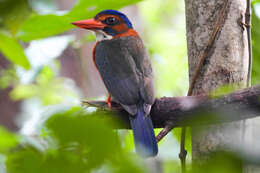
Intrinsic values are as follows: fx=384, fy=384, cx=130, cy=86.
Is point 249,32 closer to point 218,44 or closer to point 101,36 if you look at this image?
point 218,44

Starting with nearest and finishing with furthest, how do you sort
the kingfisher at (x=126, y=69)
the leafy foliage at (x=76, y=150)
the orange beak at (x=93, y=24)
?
the leafy foliage at (x=76, y=150), the kingfisher at (x=126, y=69), the orange beak at (x=93, y=24)

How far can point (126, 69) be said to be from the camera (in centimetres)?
280

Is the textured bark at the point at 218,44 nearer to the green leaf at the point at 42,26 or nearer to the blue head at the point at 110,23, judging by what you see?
the green leaf at the point at 42,26

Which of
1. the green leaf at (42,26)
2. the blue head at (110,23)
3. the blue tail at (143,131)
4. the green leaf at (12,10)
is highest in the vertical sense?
the green leaf at (12,10)

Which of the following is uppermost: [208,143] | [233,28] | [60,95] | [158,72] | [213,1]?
[213,1]

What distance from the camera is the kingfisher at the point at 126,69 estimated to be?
2.30 m

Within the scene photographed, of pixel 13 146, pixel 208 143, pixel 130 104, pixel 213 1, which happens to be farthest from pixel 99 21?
pixel 13 146

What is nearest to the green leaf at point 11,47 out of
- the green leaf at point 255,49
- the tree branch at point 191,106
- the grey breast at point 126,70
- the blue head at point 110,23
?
the tree branch at point 191,106

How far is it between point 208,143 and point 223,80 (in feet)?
1.23

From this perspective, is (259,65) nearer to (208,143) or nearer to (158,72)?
(208,143)

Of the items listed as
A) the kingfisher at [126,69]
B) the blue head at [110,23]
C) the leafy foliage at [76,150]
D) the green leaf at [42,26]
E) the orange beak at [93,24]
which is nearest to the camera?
the leafy foliage at [76,150]

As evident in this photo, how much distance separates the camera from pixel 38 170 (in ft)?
1.29

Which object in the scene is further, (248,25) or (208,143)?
(248,25)

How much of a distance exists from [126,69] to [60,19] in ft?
2.50
